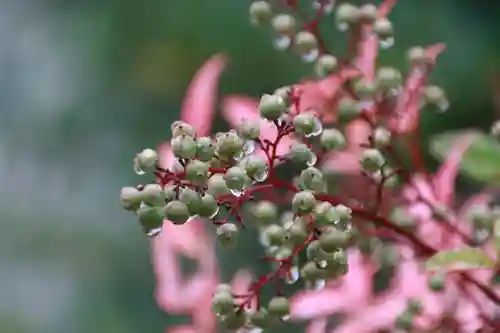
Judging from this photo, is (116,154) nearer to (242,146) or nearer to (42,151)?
(42,151)

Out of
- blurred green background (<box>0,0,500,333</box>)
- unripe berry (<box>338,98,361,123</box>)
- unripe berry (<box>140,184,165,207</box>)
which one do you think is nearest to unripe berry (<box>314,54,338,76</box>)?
unripe berry (<box>338,98,361,123</box>)

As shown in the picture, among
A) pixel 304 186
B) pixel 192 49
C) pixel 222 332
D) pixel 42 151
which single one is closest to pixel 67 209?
pixel 42 151

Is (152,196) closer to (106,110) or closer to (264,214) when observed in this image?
(264,214)

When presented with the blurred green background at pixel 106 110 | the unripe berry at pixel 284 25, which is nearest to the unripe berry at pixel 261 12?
the unripe berry at pixel 284 25

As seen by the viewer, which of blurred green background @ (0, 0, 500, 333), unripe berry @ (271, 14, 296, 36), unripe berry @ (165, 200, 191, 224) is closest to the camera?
unripe berry @ (165, 200, 191, 224)

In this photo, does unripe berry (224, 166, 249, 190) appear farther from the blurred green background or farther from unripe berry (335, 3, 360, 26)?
the blurred green background

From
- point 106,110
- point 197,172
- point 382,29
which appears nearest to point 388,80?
point 382,29
